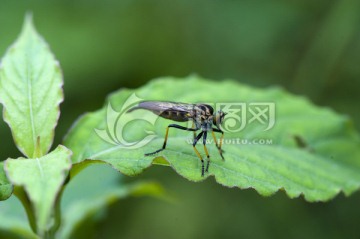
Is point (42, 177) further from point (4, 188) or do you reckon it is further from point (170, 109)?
point (170, 109)

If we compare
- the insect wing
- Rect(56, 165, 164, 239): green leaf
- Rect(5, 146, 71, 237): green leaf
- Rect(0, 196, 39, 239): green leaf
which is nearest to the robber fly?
the insect wing

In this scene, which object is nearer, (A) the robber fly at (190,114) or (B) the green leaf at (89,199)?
(A) the robber fly at (190,114)

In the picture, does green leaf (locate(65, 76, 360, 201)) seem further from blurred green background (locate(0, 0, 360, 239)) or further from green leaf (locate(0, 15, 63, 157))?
blurred green background (locate(0, 0, 360, 239))

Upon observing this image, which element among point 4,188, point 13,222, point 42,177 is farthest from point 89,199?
point 42,177

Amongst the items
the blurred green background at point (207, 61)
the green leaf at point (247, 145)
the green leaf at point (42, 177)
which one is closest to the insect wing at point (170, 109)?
the green leaf at point (247, 145)

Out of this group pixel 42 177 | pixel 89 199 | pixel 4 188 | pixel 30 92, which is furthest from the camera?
pixel 89 199

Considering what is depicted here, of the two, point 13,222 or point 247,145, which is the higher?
point 247,145

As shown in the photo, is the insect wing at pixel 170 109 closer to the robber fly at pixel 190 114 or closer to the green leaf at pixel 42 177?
the robber fly at pixel 190 114
